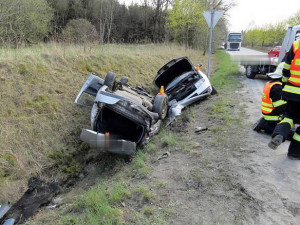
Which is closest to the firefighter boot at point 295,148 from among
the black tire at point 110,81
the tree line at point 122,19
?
the black tire at point 110,81

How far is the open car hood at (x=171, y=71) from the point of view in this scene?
7284 mm

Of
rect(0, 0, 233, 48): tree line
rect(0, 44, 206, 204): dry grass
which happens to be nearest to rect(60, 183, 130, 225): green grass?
rect(0, 44, 206, 204): dry grass

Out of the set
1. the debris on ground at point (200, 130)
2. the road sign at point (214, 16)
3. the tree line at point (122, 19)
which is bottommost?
the debris on ground at point (200, 130)

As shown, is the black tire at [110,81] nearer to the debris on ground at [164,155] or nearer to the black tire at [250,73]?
the debris on ground at [164,155]

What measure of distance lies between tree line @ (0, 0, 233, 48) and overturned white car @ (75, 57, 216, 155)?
8799 millimetres

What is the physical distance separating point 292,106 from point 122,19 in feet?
90.7

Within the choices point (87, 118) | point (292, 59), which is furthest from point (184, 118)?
point (292, 59)

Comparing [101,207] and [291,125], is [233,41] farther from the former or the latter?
[101,207]

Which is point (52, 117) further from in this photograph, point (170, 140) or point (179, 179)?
point (179, 179)

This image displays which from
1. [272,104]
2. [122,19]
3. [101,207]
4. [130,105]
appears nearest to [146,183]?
[101,207]

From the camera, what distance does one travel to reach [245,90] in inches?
323

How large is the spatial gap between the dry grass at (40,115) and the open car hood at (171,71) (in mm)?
1991

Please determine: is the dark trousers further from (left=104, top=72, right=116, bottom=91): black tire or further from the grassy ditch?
(left=104, top=72, right=116, bottom=91): black tire

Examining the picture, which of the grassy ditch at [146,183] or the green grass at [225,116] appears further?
the green grass at [225,116]
